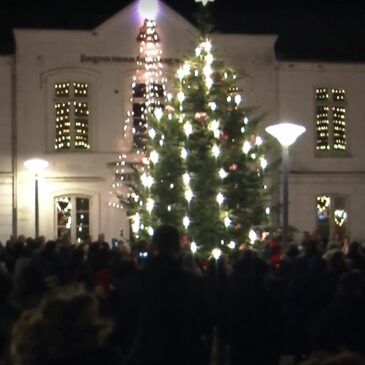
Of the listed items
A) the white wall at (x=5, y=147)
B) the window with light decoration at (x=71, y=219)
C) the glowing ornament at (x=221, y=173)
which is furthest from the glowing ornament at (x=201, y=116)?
the white wall at (x=5, y=147)

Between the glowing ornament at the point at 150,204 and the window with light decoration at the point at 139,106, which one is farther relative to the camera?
the window with light decoration at the point at 139,106

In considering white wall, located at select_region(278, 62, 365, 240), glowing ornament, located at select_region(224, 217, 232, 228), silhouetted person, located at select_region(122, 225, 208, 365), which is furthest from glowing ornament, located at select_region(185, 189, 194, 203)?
silhouetted person, located at select_region(122, 225, 208, 365)

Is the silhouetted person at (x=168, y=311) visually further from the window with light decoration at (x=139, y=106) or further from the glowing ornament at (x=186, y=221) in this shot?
the window with light decoration at (x=139, y=106)

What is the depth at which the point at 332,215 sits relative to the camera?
95.0 ft

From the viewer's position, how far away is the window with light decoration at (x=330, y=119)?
94.6 feet

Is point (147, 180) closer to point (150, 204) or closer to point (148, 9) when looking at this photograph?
point (150, 204)

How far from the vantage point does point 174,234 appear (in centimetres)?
692

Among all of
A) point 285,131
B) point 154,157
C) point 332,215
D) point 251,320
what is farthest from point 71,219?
point 251,320

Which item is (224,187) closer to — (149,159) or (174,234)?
(149,159)

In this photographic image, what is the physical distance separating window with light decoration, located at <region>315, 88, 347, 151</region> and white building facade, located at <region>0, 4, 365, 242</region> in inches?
2.7

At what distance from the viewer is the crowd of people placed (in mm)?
3883

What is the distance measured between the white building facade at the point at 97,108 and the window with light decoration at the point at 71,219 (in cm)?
3

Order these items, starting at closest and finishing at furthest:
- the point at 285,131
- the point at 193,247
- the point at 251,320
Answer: the point at 251,320 → the point at 285,131 → the point at 193,247

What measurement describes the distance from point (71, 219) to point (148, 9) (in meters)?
6.33
